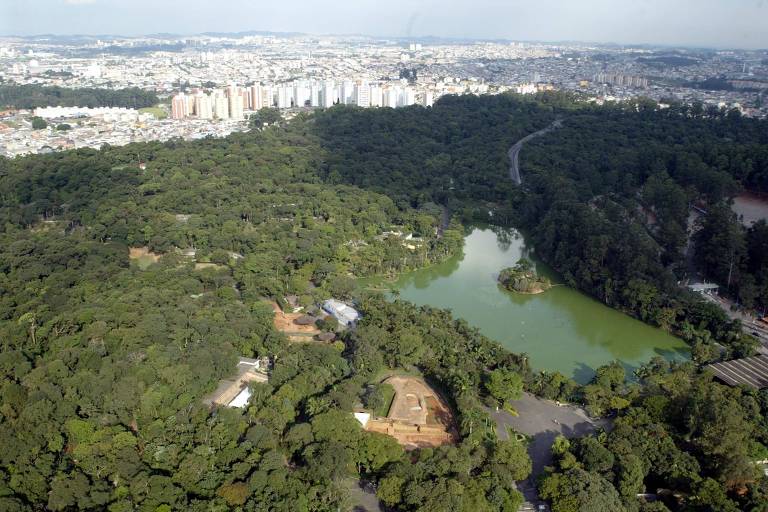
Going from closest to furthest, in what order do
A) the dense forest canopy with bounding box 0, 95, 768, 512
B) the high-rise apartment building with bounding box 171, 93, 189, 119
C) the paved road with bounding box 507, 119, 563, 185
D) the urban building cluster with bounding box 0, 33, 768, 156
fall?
the dense forest canopy with bounding box 0, 95, 768, 512 → the paved road with bounding box 507, 119, 563, 185 → the urban building cluster with bounding box 0, 33, 768, 156 → the high-rise apartment building with bounding box 171, 93, 189, 119

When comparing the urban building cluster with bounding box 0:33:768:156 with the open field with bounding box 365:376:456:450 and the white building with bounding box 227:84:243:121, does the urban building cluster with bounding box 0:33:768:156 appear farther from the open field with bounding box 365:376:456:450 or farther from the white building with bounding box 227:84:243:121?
the open field with bounding box 365:376:456:450

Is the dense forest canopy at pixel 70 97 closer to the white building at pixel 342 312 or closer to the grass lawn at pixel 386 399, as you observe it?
the white building at pixel 342 312

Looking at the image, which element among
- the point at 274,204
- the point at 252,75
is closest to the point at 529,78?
the point at 252,75

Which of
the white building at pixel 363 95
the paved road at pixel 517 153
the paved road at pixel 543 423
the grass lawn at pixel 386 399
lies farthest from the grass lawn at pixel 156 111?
the paved road at pixel 543 423

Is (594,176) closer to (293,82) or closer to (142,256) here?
(142,256)

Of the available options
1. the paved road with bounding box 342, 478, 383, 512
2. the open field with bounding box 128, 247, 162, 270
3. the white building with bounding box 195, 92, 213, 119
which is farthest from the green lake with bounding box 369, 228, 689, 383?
the white building with bounding box 195, 92, 213, 119

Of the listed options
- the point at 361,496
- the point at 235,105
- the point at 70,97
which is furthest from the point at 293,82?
the point at 361,496
